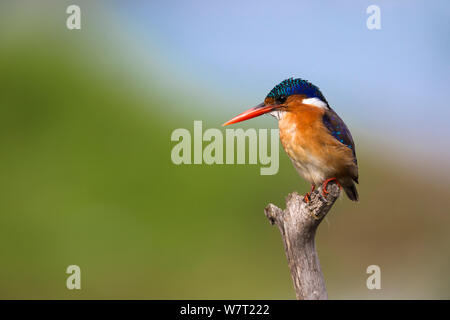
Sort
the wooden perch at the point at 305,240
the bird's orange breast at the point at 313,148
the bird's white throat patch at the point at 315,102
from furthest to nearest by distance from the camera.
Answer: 1. the bird's white throat patch at the point at 315,102
2. the bird's orange breast at the point at 313,148
3. the wooden perch at the point at 305,240

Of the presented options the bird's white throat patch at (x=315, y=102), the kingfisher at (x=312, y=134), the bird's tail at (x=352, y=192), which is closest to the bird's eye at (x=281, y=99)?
the kingfisher at (x=312, y=134)

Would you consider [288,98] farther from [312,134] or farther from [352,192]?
[352,192]

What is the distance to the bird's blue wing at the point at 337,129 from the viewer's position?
8.77ft

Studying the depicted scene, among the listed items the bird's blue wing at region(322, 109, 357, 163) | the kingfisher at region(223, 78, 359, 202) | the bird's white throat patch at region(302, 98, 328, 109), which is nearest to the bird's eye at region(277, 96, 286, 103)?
the kingfisher at region(223, 78, 359, 202)

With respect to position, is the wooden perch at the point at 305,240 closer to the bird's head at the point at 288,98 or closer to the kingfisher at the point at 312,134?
the kingfisher at the point at 312,134

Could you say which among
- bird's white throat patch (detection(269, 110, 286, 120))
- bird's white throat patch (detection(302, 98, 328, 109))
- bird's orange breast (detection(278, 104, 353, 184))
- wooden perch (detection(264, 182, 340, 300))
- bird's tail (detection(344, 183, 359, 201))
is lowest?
wooden perch (detection(264, 182, 340, 300))

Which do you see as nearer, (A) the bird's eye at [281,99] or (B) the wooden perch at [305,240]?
(B) the wooden perch at [305,240]

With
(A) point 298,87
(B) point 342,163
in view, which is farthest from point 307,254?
(A) point 298,87

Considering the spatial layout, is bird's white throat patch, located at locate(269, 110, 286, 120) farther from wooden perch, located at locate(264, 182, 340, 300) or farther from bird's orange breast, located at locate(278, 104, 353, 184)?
wooden perch, located at locate(264, 182, 340, 300)

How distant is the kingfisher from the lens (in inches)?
102

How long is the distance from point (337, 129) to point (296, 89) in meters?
0.36

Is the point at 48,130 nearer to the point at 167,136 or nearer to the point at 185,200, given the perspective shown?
the point at 167,136

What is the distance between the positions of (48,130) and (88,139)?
588 mm

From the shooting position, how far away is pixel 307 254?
2.33 meters
